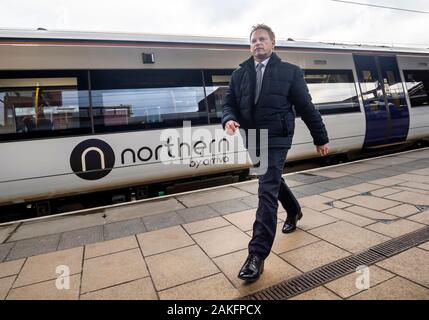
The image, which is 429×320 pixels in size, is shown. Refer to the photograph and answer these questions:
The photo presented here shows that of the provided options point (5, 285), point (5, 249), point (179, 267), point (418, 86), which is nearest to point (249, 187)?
point (179, 267)

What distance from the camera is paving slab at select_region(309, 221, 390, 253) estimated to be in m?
2.87

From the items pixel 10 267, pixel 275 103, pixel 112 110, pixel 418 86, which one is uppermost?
pixel 418 86

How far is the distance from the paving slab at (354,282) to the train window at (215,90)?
12.8 feet

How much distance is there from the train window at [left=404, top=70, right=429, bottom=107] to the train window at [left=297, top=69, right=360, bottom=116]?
2.18 metres

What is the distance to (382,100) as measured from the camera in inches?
304

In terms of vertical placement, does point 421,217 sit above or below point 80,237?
below

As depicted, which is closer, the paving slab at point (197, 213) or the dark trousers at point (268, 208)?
the dark trousers at point (268, 208)

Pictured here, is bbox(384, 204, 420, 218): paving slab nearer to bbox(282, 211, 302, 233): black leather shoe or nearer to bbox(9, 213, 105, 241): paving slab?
bbox(282, 211, 302, 233): black leather shoe

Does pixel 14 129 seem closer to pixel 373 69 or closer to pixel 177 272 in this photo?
pixel 177 272

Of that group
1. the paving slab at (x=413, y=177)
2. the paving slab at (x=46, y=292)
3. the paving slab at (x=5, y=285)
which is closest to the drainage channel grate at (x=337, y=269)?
the paving slab at (x=46, y=292)

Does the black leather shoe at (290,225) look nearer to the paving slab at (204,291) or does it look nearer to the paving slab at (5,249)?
the paving slab at (204,291)

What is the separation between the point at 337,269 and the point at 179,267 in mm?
1273

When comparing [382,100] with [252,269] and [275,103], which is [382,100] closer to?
[275,103]

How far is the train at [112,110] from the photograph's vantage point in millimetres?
4613
